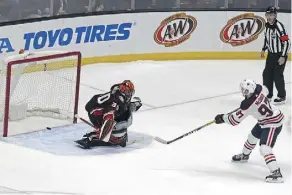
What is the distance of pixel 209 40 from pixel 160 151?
4740mm

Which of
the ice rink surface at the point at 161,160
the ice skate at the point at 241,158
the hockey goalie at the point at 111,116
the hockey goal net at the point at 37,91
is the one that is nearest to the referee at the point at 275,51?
the ice rink surface at the point at 161,160

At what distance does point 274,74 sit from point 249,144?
111 inches

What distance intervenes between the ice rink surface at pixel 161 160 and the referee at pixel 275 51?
0.86 ft

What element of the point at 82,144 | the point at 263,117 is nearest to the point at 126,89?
the point at 82,144

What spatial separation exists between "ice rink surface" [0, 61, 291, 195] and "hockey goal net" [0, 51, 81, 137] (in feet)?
0.92

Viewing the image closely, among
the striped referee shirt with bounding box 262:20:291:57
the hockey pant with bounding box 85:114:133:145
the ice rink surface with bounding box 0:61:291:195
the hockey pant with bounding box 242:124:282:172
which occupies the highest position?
the striped referee shirt with bounding box 262:20:291:57

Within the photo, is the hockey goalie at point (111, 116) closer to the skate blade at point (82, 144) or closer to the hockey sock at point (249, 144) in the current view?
the skate blade at point (82, 144)

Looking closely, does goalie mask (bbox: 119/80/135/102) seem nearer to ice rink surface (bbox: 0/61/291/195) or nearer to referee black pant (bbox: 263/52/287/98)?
ice rink surface (bbox: 0/61/291/195)

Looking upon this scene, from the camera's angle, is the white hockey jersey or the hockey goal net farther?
the hockey goal net

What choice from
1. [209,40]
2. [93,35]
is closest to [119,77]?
[93,35]

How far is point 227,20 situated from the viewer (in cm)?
1263

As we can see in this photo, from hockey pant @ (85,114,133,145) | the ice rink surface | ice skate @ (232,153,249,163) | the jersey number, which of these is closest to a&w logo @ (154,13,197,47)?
the ice rink surface

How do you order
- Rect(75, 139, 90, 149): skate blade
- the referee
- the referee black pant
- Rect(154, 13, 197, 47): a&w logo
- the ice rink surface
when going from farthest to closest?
1. Rect(154, 13, 197, 47): a&w logo
2. the referee black pant
3. the referee
4. Rect(75, 139, 90, 149): skate blade
5. the ice rink surface

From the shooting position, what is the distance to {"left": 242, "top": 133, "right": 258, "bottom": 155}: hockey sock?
7668 mm
